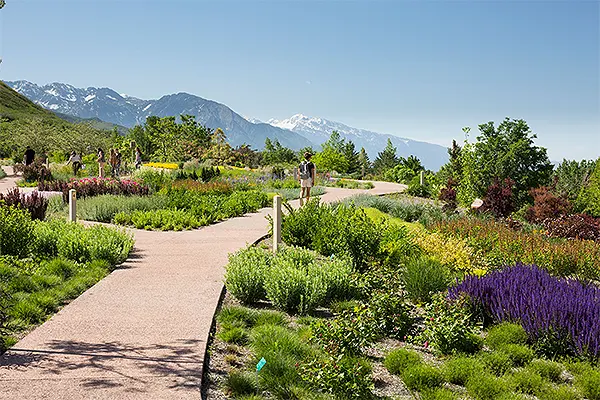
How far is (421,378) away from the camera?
15.3 ft

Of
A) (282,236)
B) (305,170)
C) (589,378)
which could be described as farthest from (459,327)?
(305,170)

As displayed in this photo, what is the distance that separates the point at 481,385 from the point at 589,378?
0.97m

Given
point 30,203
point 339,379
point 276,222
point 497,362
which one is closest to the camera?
point 339,379

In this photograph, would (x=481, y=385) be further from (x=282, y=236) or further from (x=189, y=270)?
(x=282, y=236)

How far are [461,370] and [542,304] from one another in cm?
133

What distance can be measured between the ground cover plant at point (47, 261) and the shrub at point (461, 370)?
A: 4.36m

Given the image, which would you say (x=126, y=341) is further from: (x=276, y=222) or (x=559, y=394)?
(x=276, y=222)

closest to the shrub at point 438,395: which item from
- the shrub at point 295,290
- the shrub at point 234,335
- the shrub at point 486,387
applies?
the shrub at point 486,387

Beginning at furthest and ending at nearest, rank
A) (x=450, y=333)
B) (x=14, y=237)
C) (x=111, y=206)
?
(x=111, y=206) → (x=14, y=237) → (x=450, y=333)

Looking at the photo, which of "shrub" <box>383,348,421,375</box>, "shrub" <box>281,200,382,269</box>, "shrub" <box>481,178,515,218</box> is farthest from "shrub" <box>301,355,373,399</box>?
"shrub" <box>481,178,515,218</box>

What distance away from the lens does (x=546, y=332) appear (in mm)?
5277

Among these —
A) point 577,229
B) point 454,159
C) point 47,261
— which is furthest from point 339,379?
point 454,159

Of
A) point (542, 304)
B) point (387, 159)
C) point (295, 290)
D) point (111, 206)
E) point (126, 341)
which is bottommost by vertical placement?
point (126, 341)

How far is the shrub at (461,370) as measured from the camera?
475 centimetres
